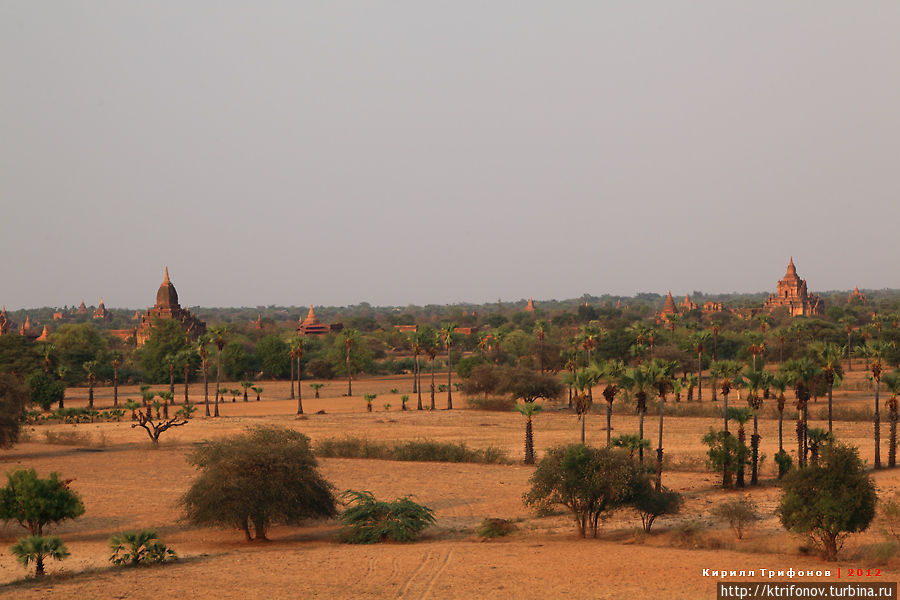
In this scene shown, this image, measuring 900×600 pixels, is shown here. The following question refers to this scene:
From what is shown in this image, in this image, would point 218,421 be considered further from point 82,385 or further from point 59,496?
point 82,385

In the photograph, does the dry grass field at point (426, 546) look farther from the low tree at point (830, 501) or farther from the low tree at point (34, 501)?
the low tree at point (34, 501)

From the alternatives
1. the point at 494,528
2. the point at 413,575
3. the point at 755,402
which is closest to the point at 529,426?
the point at 755,402

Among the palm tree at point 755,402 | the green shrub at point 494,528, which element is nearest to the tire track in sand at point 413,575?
the green shrub at point 494,528

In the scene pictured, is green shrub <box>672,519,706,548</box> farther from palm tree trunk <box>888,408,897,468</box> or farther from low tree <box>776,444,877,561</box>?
palm tree trunk <box>888,408,897,468</box>

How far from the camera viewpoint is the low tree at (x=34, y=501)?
25.8 meters

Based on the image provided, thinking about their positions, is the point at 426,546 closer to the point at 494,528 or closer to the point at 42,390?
the point at 494,528

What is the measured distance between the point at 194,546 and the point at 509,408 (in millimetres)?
45762

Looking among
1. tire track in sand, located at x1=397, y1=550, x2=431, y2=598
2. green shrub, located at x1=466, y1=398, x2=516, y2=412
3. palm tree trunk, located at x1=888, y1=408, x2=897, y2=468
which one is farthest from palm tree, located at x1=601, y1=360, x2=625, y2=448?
green shrub, located at x1=466, y1=398, x2=516, y2=412

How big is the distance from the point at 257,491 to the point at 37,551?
6.74 meters

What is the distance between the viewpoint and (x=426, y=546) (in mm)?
26609

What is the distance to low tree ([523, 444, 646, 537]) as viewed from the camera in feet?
89.0

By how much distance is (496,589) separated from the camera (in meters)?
21.4

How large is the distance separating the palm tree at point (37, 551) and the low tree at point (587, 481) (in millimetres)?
14163

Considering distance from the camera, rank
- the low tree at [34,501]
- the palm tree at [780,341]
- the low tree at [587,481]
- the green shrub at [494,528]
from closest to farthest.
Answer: the low tree at [34,501] → the low tree at [587,481] → the green shrub at [494,528] → the palm tree at [780,341]
